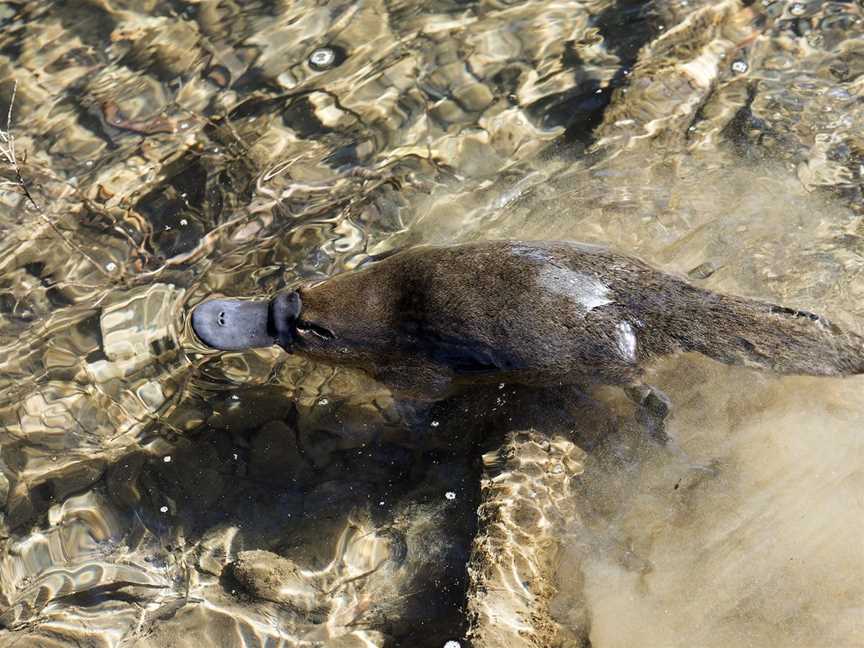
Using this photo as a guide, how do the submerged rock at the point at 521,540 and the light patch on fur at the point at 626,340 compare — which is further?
the light patch on fur at the point at 626,340

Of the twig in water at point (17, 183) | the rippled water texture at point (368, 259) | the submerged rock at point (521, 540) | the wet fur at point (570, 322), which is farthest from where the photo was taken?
the twig in water at point (17, 183)

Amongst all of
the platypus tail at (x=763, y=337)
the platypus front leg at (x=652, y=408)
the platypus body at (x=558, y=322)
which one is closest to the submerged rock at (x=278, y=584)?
the platypus body at (x=558, y=322)

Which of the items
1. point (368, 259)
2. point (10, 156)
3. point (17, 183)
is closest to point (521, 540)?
point (368, 259)

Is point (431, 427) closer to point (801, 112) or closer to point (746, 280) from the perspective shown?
point (746, 280)

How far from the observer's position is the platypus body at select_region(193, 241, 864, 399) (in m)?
4.10

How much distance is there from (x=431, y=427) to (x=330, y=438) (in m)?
0.69

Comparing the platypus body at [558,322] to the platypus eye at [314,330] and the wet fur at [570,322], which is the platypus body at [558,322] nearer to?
the wet fur at [570,322]

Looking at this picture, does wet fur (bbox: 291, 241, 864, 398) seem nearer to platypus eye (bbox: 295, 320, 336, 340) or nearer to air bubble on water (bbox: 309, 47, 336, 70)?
platypus eye (bbox: 295, 320, 336, 340)

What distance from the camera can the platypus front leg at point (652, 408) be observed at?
4.40 metres

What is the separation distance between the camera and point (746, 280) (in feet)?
16.2

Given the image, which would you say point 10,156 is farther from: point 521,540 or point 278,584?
point 521,540

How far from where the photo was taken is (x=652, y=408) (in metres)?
4.46

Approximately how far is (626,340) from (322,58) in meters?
4.15

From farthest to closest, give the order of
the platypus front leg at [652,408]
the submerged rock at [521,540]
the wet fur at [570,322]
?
the platypus front leg at [652,408]
the wet fur at [570,322]
the submerged rock at [521,540]
